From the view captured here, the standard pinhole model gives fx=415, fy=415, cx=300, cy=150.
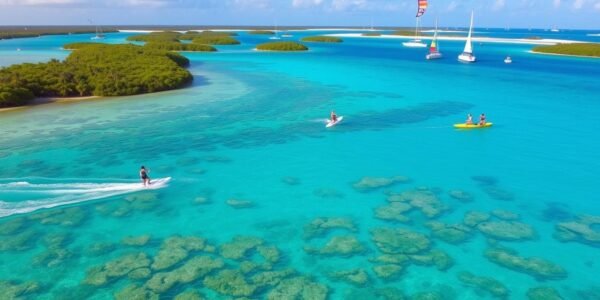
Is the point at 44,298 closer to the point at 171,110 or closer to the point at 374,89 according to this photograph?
the point at 171,110

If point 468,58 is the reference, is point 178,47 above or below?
above

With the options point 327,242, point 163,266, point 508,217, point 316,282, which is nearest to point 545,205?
point 508,217

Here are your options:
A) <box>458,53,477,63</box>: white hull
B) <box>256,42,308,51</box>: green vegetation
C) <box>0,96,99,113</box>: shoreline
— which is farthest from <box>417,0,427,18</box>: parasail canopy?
<box>0,96,99,113</box>: shoreline

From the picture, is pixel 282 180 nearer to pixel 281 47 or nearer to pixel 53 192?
pixel 53 192

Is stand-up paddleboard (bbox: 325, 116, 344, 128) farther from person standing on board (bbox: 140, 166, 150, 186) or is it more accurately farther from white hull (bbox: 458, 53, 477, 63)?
white hull (bbox: 458, 53, 477, 63)

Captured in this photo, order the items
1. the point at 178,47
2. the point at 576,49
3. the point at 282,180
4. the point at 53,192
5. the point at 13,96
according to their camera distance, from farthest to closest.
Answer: the point at 576,49 < the point at 178,47 < the point at 13,96 < the point at 282,180 < the point at 53,192

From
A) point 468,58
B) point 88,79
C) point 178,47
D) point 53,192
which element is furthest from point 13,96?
point 468,58
